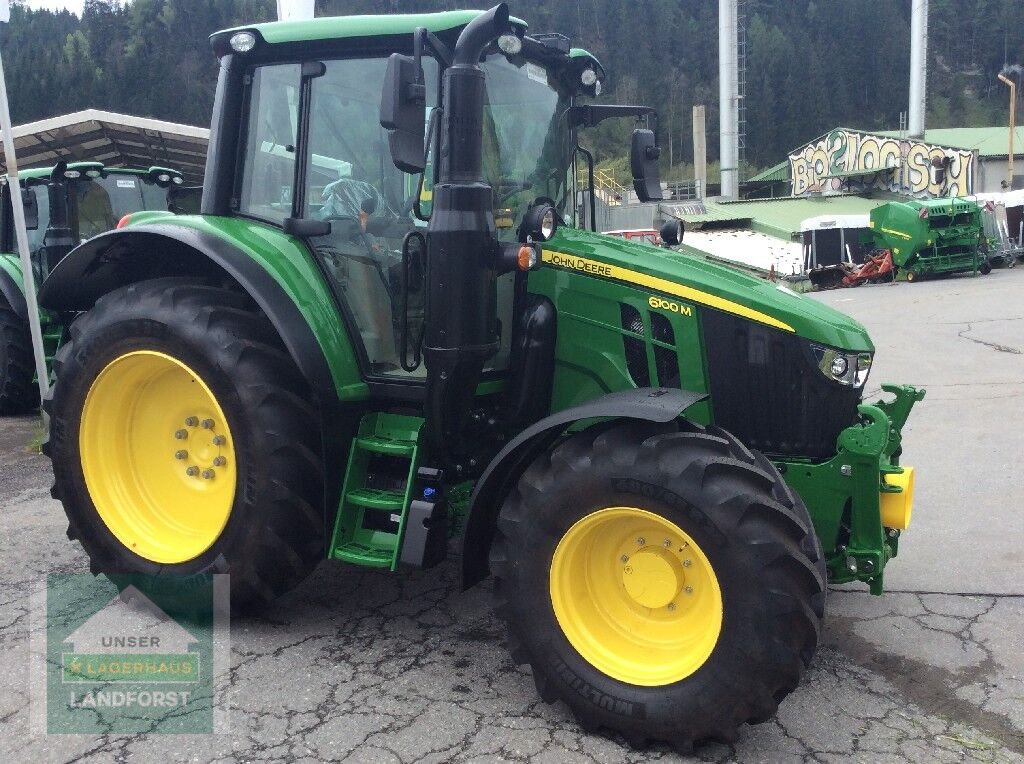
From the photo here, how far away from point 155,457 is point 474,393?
1.59 metres

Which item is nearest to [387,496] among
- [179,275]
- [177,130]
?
[179,275]

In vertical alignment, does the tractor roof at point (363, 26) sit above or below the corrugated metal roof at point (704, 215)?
above

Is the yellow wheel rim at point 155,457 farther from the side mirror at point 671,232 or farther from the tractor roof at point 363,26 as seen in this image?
the side mirror at point 671,232

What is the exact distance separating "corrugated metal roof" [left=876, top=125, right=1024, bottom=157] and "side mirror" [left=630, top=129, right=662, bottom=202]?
48570 mm

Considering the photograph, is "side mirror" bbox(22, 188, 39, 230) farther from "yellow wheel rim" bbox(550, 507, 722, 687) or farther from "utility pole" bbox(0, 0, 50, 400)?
"yellow wheel rim" bbox(550, 507, 722, 687)

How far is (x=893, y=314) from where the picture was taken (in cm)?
1614

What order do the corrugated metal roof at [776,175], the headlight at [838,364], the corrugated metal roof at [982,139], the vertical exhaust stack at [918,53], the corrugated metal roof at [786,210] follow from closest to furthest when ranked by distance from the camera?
the headlight at [838,364] → the corrugated metal roof at [786,210] → the vertical exhaust stack at [918,53] → the corrugated metal roof at [982,139] → the corrugated metal roof at [776,175]

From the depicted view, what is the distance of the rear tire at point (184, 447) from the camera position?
3.57 meters

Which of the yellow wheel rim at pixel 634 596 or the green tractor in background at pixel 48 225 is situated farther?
the green tractor in background at pixel 48 225

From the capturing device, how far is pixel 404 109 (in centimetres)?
298

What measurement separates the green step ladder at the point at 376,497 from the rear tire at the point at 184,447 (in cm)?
12

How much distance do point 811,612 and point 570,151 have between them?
2.26 meters

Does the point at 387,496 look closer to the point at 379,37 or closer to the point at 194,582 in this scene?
the point at 194,582

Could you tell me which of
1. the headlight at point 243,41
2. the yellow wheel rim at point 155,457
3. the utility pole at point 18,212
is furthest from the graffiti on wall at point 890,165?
the yellow wheel rim at point 155,457
